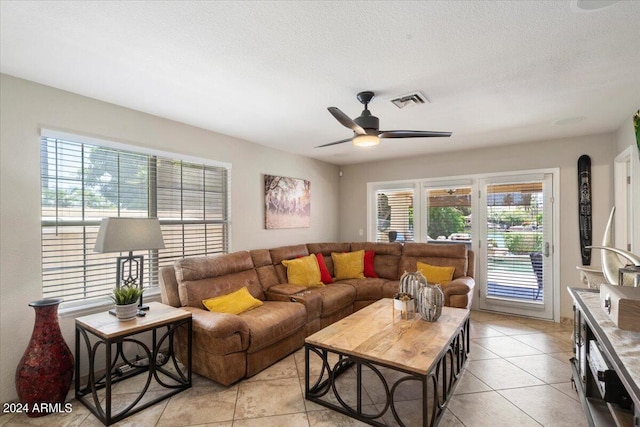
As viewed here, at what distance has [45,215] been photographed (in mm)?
2479

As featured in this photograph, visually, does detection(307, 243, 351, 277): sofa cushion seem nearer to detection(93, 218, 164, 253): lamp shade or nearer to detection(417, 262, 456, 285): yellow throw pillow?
detection(417, 262, 456, 285): yellow throw pillow

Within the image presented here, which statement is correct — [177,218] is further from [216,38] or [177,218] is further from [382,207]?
[382,207]

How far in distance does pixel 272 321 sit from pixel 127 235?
1449 millimetres

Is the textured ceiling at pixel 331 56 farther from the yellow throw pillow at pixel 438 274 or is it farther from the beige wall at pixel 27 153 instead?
the yellow throw pillow at pixel 438 274

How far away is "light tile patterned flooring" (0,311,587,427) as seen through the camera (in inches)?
83.6

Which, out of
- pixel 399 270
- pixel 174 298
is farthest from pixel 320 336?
pixel 399 270

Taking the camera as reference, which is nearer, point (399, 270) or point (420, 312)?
point (420, 312)

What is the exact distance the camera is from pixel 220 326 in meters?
2.47

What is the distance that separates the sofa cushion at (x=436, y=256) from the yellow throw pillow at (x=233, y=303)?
2449 mm

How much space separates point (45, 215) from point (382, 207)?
464 centimetres

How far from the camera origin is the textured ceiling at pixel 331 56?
1.57 metres

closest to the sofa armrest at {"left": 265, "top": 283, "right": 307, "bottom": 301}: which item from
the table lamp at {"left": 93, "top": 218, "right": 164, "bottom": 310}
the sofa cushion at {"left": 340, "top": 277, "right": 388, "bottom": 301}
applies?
the sofa cushion at {"left": 340, "top": 277, "right": 388, "bottom": 301}

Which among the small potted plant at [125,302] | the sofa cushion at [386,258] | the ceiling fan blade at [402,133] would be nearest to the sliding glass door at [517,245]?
the sofa cushion at [386,258]

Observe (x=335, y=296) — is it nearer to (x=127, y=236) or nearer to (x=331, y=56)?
(x=127, y=236)
